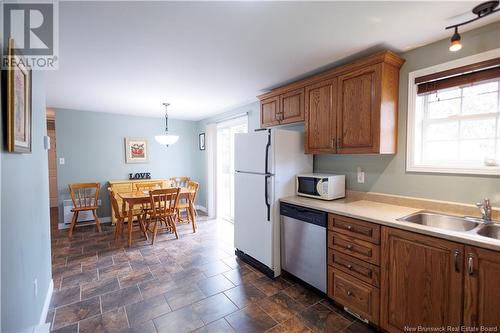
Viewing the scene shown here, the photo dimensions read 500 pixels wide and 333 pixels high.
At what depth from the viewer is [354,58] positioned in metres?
2.28

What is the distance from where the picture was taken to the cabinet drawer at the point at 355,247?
1830 millimetres

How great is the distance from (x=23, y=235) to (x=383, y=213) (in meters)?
2.57

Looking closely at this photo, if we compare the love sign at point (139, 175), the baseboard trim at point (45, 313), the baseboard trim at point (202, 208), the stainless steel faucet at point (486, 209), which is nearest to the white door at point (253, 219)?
the stainless steel faucet at point (486, 209)

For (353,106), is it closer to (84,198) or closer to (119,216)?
(119,216)

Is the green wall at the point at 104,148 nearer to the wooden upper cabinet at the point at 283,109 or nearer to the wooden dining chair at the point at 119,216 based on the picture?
the wooden dining chair at the point at 119,216

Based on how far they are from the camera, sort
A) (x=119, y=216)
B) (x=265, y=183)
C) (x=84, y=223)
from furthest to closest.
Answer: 1. (x=84, y=223)
2. (x=119, y=216)
3. (x=265, y=183)

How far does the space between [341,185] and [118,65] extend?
2657mm

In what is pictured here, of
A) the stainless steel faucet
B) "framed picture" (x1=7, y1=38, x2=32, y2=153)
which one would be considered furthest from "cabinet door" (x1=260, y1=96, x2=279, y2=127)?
"framed picture" (x1=7, y1=38, x2=32, y2=153)

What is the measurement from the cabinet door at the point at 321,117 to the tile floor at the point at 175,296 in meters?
1.53

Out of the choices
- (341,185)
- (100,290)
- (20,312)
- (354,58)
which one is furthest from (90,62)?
(341,185)

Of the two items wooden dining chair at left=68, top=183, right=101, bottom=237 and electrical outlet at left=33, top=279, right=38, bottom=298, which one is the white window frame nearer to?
electrical outlet at left=33, top=279, right=38, bottom=298

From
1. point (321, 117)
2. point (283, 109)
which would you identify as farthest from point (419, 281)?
point (283, 109)

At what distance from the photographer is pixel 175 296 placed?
231cm

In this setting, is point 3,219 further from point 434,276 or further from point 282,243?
point 434,276
